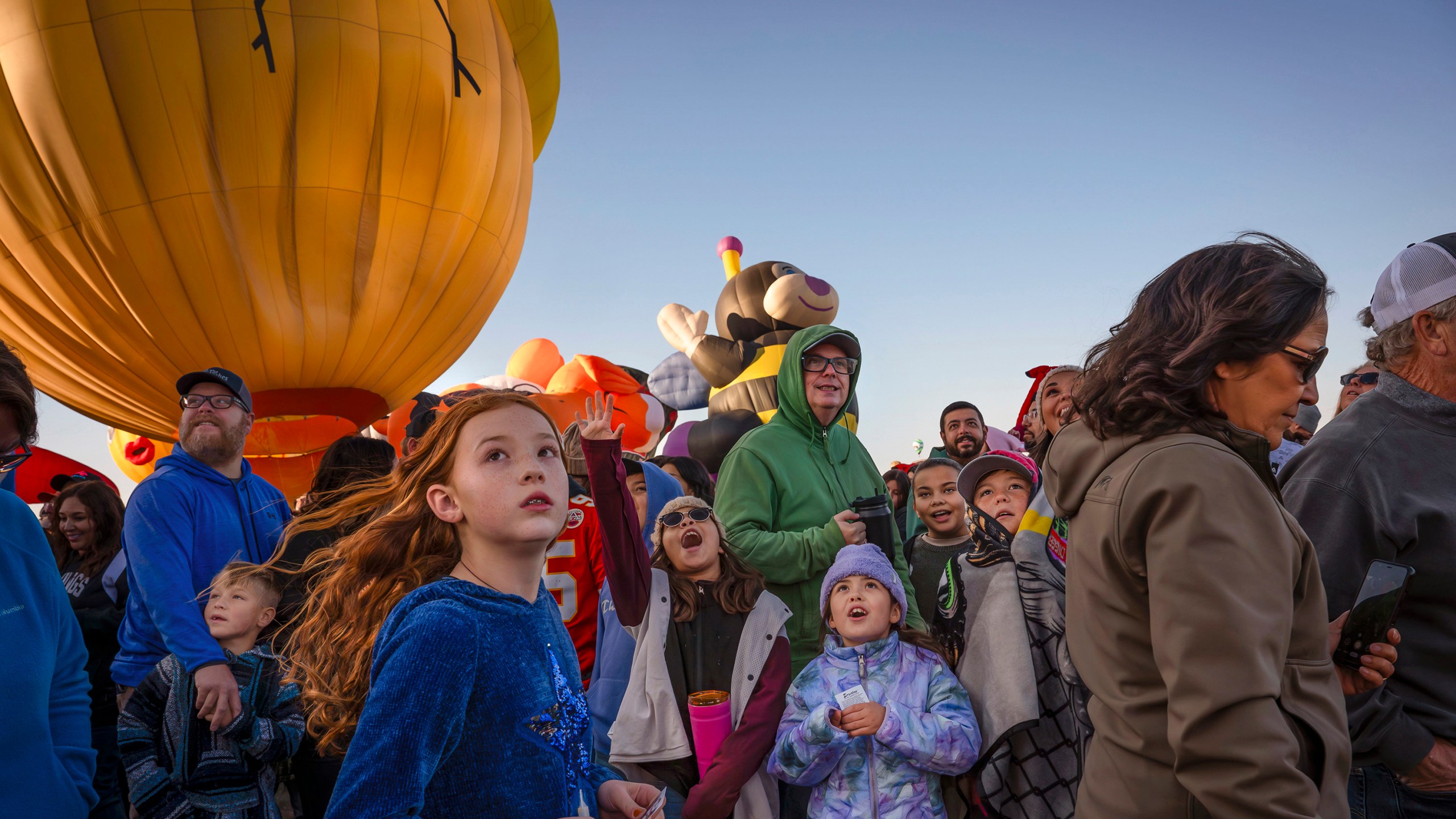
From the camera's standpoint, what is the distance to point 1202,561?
51.5 inches

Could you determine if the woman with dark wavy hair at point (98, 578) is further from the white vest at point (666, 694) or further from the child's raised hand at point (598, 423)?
the child's raised hand at point (598, 423)

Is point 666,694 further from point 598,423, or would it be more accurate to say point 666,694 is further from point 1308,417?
point 1308,417

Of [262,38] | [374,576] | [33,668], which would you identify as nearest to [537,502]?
[374,576]

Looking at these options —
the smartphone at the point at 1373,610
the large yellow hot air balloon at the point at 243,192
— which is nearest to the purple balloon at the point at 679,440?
the large yellow hot air balloon at the point at 243,192

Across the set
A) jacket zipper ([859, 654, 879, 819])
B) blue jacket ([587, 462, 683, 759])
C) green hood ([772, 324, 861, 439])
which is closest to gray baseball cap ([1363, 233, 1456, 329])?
jacket zipper ([859, 654, 879, 819])

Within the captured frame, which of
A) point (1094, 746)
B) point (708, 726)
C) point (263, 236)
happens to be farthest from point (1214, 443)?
point (263, 236)

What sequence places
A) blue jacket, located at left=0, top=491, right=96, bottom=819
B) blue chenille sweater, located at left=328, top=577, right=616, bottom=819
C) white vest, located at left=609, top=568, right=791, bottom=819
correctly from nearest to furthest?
blue chenille sweater, located at left=328, top=577, right=616, bottom=819 < blue jacket, located at left=0, top=491, right=96, bottom=819 < white vest, located at left=609, top=568, right=791, bottom=819

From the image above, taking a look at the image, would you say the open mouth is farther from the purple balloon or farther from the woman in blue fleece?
the purple balloon

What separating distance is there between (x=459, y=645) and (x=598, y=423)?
1.39 meters

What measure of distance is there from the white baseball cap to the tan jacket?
37.8 inches

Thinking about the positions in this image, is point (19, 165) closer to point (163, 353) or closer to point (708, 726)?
point (163, 353)

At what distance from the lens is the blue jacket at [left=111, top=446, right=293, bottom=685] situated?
2844mm

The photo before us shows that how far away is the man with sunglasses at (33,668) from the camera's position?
67.7 inches

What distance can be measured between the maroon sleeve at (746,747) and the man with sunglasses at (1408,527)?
1686 mm
